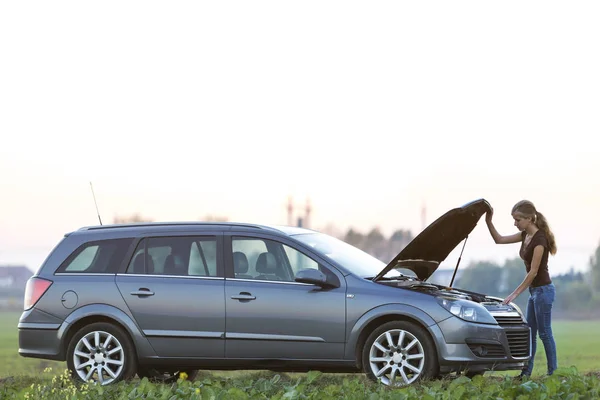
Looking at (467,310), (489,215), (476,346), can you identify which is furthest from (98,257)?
(489,215)

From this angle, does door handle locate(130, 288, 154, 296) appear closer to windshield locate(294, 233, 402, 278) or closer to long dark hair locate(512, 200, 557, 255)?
windshield locate(294, 233, 402, 278)

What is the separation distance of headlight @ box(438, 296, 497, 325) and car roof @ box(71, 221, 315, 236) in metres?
1.87

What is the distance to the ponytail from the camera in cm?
1352

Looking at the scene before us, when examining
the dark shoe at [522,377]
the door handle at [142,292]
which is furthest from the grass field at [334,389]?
the door handle at [142,292]

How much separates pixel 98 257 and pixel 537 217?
500cm

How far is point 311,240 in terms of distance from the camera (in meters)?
13.0

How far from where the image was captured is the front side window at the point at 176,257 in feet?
42.8

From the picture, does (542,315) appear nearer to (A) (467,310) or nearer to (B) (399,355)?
(A) (467,310)

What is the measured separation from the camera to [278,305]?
12.5 meters

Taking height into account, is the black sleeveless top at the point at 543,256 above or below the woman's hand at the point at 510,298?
above

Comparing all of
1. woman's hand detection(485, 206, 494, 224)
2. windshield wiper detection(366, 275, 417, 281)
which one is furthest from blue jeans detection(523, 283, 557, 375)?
windshield wiper detection(366, 275, 417, 281)

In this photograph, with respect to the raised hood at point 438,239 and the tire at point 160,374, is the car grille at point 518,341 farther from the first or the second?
the tire at point 160,374

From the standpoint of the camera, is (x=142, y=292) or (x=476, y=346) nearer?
(x=476, y=346)

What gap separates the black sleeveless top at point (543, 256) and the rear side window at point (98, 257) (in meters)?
4.48
